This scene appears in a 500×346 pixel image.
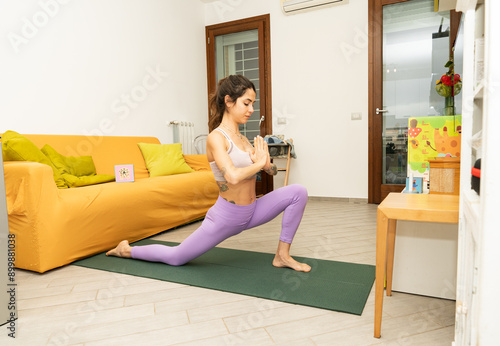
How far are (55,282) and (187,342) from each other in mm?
974

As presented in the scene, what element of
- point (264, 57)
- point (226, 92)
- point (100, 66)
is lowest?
point (226, 92)

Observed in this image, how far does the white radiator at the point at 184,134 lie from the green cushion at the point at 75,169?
161 centimetres

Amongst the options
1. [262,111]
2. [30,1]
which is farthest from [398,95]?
[30,1]

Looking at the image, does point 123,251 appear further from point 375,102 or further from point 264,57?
point 264,57

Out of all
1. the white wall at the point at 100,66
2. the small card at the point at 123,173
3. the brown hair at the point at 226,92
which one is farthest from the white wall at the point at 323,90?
the brown hair at the point at 226,92

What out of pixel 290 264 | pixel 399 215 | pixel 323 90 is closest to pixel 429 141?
pixel 399 215

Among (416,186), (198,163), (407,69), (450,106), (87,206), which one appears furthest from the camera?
(407,69)

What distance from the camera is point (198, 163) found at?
3723 millimetres

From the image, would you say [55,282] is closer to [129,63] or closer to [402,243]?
[402,243]

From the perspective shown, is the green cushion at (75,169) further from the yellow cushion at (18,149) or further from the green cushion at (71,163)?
the yellow cushion at (18,149)

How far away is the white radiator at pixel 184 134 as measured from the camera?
14.2 ft

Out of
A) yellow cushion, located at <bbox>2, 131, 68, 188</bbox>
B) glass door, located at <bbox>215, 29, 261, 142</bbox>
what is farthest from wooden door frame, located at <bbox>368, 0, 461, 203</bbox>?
yellow cushion, located at <bbox>2, 131, 68, 188</bbox>

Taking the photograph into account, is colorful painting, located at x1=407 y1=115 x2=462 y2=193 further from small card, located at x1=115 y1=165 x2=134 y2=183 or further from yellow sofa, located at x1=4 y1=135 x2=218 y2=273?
small card, located at x1=115 y1=165 x2=134 y2=183

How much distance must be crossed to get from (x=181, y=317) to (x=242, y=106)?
1.01m
